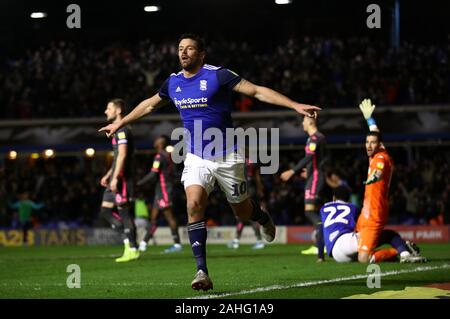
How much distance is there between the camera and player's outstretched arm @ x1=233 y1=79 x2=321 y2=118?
9.36m

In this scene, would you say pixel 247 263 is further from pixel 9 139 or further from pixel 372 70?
pixel 9 139

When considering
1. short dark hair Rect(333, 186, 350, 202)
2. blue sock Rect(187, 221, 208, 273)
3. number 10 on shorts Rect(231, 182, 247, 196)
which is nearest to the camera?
blue sock Rect(187, 221, 208, 273)

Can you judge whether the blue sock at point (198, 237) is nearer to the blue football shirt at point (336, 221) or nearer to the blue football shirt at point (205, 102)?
the blue football shirt at point (205, 102)

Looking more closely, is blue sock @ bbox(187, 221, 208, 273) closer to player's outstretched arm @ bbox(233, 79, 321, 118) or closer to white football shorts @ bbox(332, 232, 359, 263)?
player's outstretched arm @ bbox(233, 79, 321, 118)

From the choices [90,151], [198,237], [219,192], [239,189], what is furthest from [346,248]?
[90,151]

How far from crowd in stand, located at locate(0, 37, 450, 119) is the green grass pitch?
1363cm

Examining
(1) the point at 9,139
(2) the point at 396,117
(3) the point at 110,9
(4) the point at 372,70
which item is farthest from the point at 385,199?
(3) the point at 110,9

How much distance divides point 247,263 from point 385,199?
2433mm

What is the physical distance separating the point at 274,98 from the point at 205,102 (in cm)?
83

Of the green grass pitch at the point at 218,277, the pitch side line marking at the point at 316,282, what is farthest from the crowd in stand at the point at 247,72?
the pitch side line marking at the point at 316,282

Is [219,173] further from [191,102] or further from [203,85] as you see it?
[203,85]

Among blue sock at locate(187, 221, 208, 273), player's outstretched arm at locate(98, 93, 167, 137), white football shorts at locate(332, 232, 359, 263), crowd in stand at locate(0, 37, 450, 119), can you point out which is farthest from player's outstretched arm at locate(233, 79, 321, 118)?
crowd in stand at locate(0, 37, 450, 119)

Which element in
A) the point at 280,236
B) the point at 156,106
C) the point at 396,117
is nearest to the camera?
the point at 156,106

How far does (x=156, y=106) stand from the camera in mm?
10570
